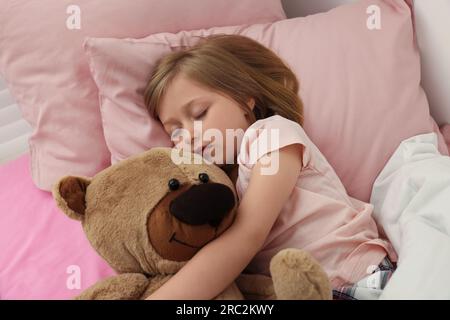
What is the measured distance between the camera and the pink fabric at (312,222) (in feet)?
2.63

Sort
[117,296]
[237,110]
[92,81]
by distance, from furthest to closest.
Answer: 1. [92,81]
2. [237,110]
3. [117,296]

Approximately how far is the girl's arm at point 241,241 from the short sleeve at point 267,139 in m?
0.01

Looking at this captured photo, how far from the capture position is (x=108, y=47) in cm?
96

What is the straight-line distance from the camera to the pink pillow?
3.31 feet

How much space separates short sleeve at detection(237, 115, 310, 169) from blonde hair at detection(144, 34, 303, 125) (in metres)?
0.08

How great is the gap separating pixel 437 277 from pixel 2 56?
33.5 inches

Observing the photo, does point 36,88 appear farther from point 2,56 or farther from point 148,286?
point 148,286

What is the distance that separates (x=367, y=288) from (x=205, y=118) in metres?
0.36

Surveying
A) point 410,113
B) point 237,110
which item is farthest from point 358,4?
point 237,110

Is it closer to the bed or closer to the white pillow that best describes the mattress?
the bed

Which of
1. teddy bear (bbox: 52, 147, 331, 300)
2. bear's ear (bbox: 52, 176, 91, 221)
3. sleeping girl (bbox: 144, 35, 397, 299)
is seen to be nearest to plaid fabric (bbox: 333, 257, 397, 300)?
sleeping girl (bbox: 144, 35, 397, 299)

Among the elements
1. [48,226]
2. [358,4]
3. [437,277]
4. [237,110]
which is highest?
[358,4]

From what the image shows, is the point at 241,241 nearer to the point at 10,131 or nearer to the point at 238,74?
the point at 238,74

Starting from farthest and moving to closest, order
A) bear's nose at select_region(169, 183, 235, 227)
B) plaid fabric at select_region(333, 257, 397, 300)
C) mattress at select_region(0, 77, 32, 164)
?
mattress at select_region(0, 77, 32, 164), plaid fabric at select_region(333, 257, 397, 300), bear's nose at select_region(169, 183, 235, 227)
